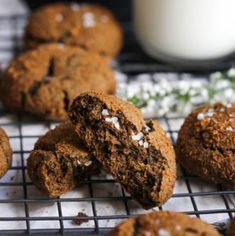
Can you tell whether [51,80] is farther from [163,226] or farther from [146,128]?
[163,226]

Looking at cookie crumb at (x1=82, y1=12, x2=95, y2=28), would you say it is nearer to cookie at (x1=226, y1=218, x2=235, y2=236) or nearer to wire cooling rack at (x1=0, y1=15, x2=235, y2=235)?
wire cooling rack at (x1=0, y1=15, x2=235, y2=235)

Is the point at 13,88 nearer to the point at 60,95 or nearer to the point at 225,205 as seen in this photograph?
the point at 60,95

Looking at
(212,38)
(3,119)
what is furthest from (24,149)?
(212,38)

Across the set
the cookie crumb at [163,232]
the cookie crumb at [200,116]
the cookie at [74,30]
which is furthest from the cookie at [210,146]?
the cookie at [74,30]

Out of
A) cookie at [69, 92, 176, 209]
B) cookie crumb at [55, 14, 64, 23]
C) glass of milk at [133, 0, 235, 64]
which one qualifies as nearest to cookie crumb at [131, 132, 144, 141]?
cookie at [69, 92, 176, 209]

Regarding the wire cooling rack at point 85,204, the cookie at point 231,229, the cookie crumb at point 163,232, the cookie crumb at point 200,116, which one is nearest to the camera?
the cookie crumb at point 163,232

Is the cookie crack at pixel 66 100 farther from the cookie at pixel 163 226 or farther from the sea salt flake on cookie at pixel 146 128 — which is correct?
the cookie at pixel 163 226

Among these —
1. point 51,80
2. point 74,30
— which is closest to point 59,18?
point 74,30
